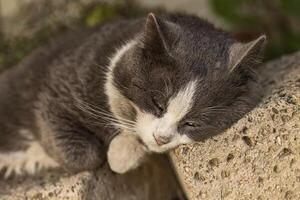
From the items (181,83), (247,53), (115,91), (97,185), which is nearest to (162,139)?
(181,83)

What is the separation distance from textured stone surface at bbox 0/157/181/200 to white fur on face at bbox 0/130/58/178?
6cm

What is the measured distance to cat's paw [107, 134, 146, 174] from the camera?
102 inches

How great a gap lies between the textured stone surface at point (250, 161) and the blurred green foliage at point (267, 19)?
1417 mm

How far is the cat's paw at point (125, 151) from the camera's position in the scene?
2578 mm

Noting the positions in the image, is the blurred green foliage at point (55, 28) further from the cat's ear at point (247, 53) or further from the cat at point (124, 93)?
the cat's ear at point (247, 53)

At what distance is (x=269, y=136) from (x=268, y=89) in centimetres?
37

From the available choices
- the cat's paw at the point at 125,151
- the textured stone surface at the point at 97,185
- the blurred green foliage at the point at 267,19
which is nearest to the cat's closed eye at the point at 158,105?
the cat's paw at the point at 125,151

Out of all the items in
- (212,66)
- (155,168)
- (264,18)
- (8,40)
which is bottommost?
(8,40)

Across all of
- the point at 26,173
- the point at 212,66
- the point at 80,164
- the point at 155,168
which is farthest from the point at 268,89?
the point at 26,173

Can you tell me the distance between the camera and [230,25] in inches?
164

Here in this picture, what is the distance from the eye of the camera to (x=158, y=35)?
225 cm

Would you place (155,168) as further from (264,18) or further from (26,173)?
(264,18)

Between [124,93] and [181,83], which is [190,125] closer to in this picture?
[181,83]

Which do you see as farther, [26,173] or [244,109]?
[26,173]
